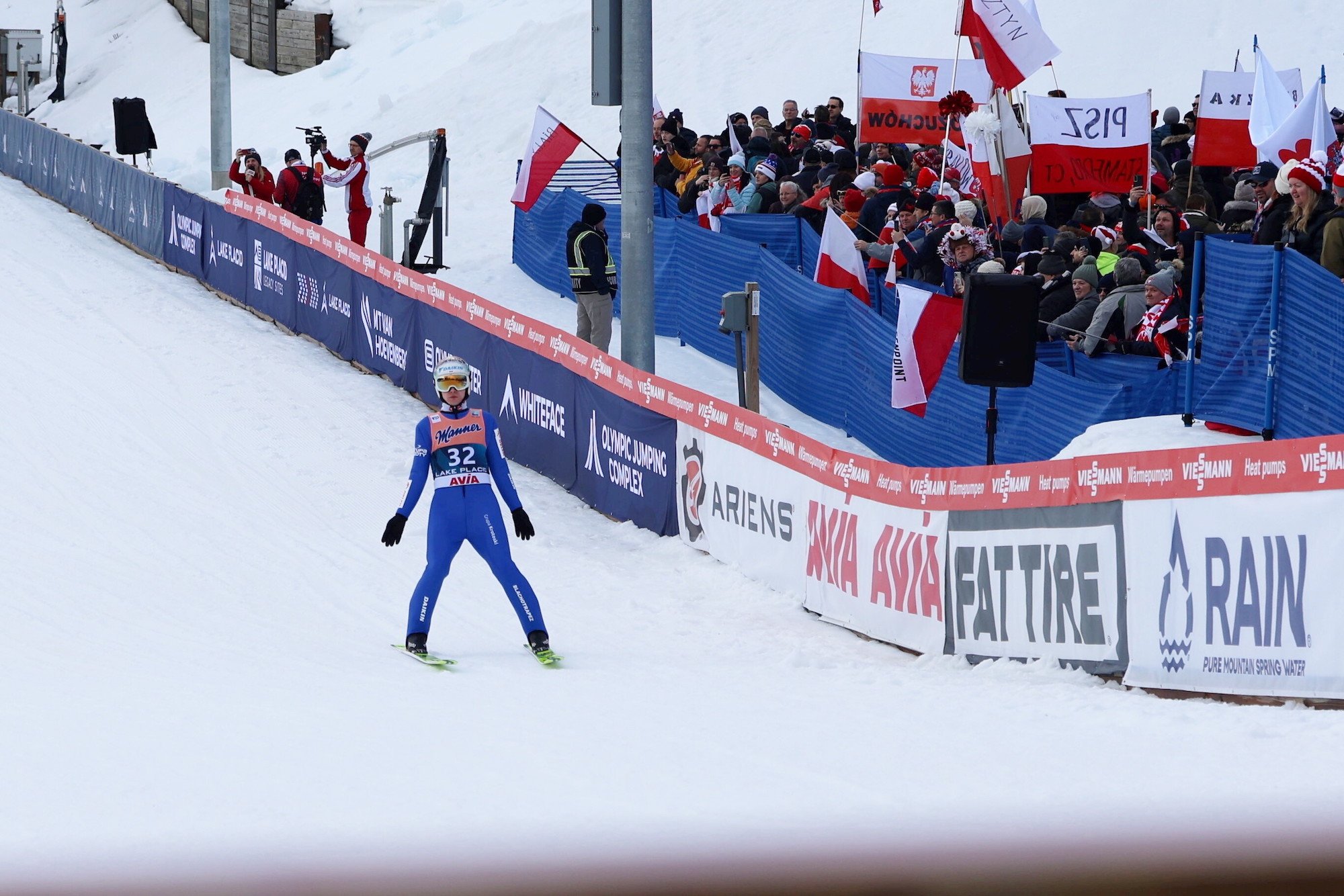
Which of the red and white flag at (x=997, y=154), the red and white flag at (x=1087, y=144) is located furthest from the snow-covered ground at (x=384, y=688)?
the red and white flag at (x=1087, y=144)

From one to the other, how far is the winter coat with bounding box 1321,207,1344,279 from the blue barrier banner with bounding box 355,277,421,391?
31.4ft

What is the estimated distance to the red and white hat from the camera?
9367 mm

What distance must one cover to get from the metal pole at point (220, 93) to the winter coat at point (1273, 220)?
17.3 meters

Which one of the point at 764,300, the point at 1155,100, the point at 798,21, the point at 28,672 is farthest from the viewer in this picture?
the point at 798,21

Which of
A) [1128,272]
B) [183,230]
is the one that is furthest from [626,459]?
[183,230]

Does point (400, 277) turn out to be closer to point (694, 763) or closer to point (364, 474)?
point (364, 474)

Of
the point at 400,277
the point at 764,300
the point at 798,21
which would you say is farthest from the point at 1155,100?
the point at 400,277

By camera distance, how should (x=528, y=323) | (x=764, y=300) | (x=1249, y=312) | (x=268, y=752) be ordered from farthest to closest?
(x=764, y=300) → (x=528, y=323) → (x=1249, y=312) → (x=268, y=752)

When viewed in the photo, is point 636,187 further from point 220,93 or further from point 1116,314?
point 220,93

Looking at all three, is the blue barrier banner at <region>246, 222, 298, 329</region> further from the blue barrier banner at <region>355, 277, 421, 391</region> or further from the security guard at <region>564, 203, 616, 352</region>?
the security guard at <region>564, 203, 616, 352</region>

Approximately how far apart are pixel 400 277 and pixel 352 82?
18.4 m

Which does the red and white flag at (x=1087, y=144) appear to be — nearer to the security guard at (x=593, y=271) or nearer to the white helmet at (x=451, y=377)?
the security guard at (x=593, y=271)

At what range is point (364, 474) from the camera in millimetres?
14430

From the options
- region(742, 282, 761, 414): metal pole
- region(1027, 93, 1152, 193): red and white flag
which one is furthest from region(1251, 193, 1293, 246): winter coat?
region(742, 282, 761, 414): metal pole
